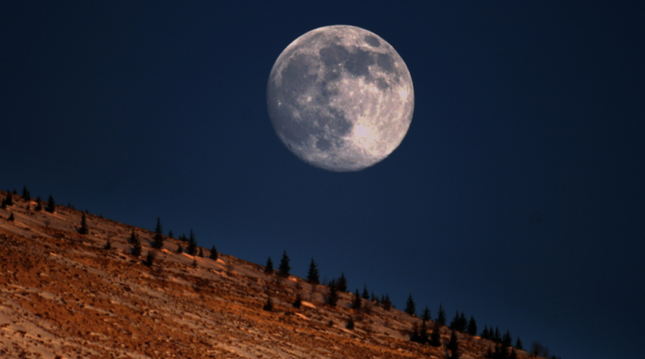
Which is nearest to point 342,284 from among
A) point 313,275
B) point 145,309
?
point 313,275

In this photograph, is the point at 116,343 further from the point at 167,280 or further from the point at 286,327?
the point at 167,280

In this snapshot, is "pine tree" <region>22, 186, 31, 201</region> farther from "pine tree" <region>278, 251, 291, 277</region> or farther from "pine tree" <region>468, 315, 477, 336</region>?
"pine tree" <region>468, 315, 477, 336</region>

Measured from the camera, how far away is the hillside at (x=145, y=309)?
19.9 meters

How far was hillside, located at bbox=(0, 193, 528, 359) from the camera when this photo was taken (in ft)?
65.2

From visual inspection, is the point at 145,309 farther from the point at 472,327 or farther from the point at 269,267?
the point at 472,327

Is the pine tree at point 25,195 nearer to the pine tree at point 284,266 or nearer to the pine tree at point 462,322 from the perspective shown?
the pine tree at point 284,266

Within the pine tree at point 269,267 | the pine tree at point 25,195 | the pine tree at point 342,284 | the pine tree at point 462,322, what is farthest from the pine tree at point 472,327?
the pine tree at point 25,195

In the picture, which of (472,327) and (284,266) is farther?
(472,327)

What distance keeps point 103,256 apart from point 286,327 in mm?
22370

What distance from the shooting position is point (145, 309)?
2847 centimetres

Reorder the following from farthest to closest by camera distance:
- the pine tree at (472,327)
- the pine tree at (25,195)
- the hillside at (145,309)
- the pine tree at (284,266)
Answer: the pine tree at (472,327)
the pine tree at (284,266)
the pine tree at (25,195)
the hillside at (145,309)

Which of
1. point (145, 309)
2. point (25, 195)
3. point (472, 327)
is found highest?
point (472, 327)

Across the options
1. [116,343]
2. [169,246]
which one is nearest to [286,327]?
[116,343]

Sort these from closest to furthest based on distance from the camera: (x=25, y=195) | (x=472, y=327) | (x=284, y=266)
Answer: (x=25, y=195)
(x=284, y=266)
(x=472, y=327)
